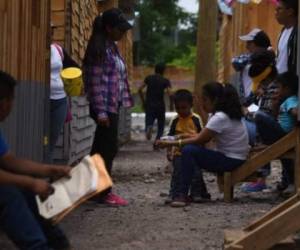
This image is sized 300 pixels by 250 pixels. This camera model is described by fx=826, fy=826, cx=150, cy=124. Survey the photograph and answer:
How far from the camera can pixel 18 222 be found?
4691mm

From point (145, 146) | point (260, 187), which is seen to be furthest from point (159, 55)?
point (260, 187)

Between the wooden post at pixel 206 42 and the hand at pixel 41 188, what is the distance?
8.68 metres

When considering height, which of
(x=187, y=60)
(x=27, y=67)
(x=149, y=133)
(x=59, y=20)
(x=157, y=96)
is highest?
(x=59, y=20)

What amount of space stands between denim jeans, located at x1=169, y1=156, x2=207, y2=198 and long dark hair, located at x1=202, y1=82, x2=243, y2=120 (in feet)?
2.19

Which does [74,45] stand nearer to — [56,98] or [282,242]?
[56,98]

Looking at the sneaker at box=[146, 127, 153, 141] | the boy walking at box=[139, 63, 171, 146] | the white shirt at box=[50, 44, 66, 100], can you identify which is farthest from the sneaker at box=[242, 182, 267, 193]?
the sneaker at box=[146, 127, 153, 141]

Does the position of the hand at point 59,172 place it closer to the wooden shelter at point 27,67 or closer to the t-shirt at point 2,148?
the t-shirt at point 2,148

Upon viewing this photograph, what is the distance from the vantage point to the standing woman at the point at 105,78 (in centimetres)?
798

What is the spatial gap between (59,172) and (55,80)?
366 cm

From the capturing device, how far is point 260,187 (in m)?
9.54

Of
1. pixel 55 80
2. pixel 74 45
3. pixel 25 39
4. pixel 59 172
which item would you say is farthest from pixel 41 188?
pixel 74 45

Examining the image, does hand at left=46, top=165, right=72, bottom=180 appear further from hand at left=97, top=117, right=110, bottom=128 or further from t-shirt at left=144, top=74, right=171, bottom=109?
t-shirt at left=144, top=74, right=171, bottom=109

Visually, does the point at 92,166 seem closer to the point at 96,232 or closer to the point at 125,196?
the point at 96,232

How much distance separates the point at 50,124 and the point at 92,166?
3804 mm
